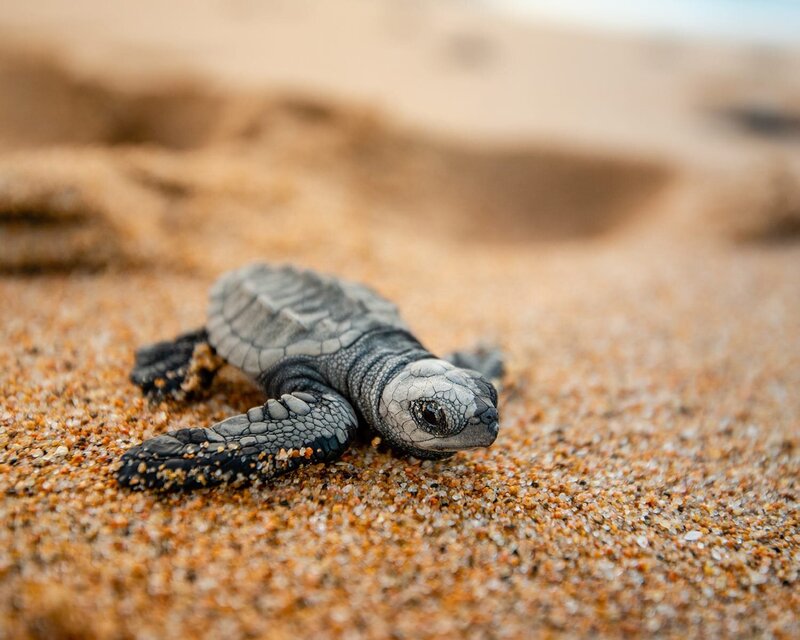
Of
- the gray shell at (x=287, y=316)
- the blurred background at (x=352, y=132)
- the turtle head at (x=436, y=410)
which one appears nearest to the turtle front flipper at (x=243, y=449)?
the turtle head at (x=436, y=410)

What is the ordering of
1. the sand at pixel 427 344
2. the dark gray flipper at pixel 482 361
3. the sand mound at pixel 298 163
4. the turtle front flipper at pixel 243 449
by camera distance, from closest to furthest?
the sand at pixel 427 344, the turtle front flipper at pixel 243 449, the dark gray flipper at pixel 482 361, the sand mound at pixel 298 163

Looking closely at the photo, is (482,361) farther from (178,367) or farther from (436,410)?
(178,367)

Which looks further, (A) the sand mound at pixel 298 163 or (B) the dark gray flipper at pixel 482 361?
(A) the sand mound at pixel 298 163

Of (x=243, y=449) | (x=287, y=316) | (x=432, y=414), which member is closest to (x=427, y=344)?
(x=287, y=316)

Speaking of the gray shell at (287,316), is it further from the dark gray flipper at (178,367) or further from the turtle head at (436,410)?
the turtle head at (436,410)

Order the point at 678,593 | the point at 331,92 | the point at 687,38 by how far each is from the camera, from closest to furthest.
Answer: the point at 678,593 → the point at 331,92 → the point at 687,38

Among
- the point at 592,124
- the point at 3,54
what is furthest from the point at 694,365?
the point at 3,54

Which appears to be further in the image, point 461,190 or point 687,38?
point 687,38

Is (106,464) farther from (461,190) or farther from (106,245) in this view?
(461,190)
